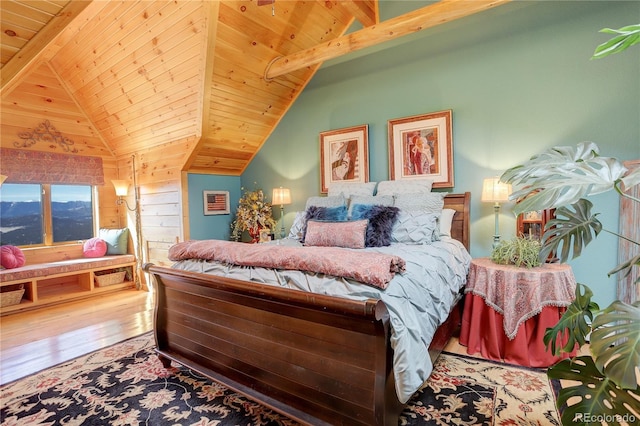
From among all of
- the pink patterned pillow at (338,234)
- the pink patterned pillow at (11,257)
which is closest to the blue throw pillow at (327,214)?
the pink patterned pillow at (338,234)

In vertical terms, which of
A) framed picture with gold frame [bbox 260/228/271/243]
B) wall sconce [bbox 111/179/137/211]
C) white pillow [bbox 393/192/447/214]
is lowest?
framed picture with gold frame [bbox 260/228/271/243]

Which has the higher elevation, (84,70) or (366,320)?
(84,70)

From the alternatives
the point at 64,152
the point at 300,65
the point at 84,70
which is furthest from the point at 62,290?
the point at 300,65

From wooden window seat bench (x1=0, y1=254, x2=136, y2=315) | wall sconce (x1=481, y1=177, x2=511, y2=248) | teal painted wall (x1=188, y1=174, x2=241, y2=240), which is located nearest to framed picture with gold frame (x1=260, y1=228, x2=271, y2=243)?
teal painted wall (x1=188, y1=174, x2=241, y2=240)

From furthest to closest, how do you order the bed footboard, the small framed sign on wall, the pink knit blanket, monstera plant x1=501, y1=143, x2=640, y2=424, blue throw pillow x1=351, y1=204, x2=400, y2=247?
the small framed sign on wall < blue throw pillow x1=351, y1=204, x2=400, y2=247 < the pink knit blanket < the bed footboard < monstera plant x1=501, y1=143, x2=640, y2=424

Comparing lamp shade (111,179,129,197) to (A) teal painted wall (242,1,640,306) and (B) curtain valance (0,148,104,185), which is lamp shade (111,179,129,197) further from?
(A) teal painted wall (242,1,640,306)

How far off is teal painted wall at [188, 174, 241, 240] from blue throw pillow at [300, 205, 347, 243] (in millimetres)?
1826

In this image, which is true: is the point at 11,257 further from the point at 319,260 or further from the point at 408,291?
the point at 408,291

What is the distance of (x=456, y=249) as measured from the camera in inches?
104

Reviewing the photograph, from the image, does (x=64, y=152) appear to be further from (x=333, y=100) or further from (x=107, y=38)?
(x=333, y=100)

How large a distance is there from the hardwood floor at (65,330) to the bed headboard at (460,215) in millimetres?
3223

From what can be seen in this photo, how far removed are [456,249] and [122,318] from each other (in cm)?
350

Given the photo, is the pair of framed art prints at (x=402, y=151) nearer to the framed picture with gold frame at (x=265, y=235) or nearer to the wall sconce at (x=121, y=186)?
the framed picture with gold frame at (x=265, y=235)

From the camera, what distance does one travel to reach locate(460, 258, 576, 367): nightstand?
2133 millimetres
